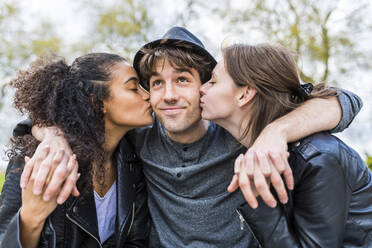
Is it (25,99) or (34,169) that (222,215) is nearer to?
(34,169)

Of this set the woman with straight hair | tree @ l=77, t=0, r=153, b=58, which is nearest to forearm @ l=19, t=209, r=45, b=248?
the woman with straight hair

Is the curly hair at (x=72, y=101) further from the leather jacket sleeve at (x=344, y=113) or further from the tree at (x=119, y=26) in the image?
the tree at (x=119, y=26)

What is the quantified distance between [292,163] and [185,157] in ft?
3.45

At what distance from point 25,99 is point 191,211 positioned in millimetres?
1547

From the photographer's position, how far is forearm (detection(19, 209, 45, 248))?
6.88 feet

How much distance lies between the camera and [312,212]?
198 cm

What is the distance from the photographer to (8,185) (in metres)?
2.40

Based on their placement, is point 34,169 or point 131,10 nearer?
point 34,169

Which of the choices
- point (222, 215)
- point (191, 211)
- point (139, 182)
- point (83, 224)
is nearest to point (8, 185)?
point (83, 224)

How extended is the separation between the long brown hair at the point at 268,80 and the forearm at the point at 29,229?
153cm

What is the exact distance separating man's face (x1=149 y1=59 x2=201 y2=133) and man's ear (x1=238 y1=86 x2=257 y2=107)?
0.50 meters

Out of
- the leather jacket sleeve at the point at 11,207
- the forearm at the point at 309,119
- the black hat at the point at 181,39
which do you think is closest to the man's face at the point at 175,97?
the black hat at the point at 181,39

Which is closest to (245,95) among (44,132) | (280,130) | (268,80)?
(268,80)

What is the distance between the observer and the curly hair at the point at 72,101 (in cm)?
252
